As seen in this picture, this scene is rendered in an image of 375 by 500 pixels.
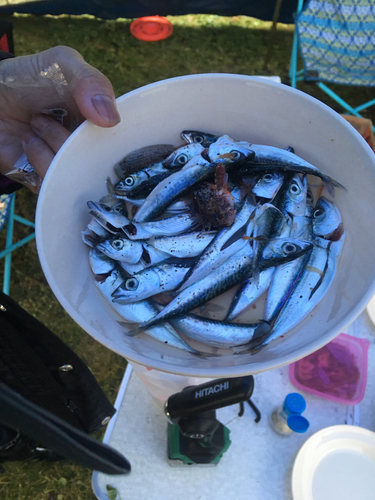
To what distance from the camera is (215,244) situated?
150 centimetres

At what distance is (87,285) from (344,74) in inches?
138

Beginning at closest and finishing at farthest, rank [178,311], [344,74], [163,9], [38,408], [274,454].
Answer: [38,408]
[178,311]
[274,454]
[344,74]
[163,9]

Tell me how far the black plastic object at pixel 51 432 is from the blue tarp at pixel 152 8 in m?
5.79

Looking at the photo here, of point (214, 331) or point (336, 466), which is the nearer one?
point (214, 331)

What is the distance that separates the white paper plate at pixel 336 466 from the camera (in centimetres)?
154

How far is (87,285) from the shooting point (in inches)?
54.7

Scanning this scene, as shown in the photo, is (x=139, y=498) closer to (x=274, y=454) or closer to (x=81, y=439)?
(x=274, y=454)

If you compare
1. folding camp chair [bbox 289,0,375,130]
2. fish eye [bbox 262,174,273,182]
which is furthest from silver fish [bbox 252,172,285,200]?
folding camp chair [bbox 289,0,375,130]

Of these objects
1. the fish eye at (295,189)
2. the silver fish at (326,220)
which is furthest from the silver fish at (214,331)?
the fish eye at (295,189)

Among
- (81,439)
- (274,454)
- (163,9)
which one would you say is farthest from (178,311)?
(163,9)

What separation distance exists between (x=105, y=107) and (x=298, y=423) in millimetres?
1603

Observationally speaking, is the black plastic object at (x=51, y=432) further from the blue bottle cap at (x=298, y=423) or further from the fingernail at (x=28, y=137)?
the fingernail at (x=28, y=137)

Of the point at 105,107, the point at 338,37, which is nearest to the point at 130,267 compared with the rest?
the point at 105,107

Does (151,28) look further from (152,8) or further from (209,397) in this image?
(209,397)
